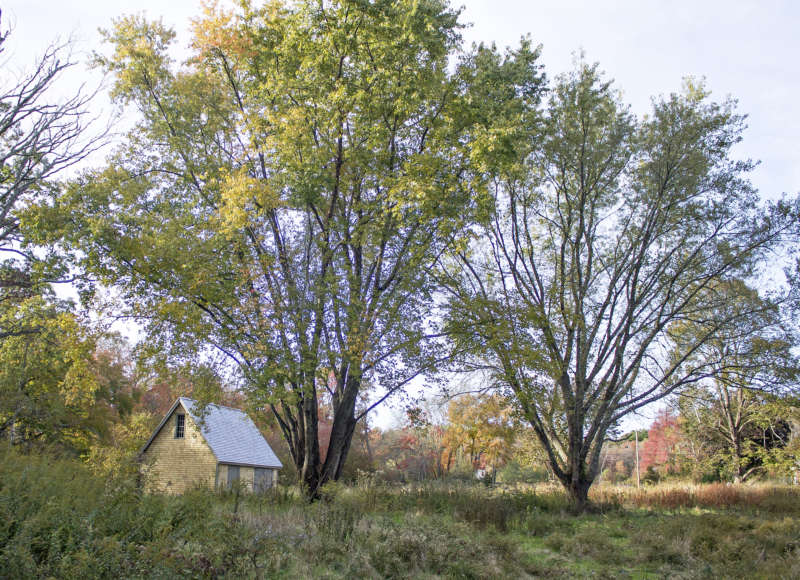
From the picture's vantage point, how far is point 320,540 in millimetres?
6887

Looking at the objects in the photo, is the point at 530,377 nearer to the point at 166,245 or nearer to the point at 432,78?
the point at 432,78

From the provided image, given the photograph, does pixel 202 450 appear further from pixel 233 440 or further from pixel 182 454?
pixel 233 440

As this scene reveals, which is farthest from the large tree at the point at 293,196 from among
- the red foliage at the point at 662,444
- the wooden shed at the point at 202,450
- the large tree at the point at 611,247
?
the red foliage at the point at 662,444

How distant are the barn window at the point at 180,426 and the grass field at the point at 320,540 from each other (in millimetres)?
18147

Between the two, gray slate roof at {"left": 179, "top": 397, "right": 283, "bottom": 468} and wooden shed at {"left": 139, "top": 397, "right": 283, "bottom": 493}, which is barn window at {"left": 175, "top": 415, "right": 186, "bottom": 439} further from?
gray slate roof at {"left": 179, "top": 397, "right": 283, "bottom": 468}

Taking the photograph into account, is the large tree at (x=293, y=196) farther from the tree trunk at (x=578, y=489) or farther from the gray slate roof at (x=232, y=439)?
the gray slate roof at (x=232, y=439)

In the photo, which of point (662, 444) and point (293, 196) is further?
point (662, 444)

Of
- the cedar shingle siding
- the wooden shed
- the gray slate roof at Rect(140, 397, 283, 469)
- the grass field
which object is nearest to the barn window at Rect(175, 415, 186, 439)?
the wooden shed

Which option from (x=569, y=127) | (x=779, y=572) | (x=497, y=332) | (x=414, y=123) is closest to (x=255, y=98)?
(x=414, y=123)

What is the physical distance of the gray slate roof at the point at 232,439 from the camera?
2684cm

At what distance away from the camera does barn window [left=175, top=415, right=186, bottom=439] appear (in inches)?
1090

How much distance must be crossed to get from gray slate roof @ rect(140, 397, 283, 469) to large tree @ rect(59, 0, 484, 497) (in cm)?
1497

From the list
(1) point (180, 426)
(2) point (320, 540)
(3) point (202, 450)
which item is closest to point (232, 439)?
(3) point (202, 450)

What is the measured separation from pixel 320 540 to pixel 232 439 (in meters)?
23.9
